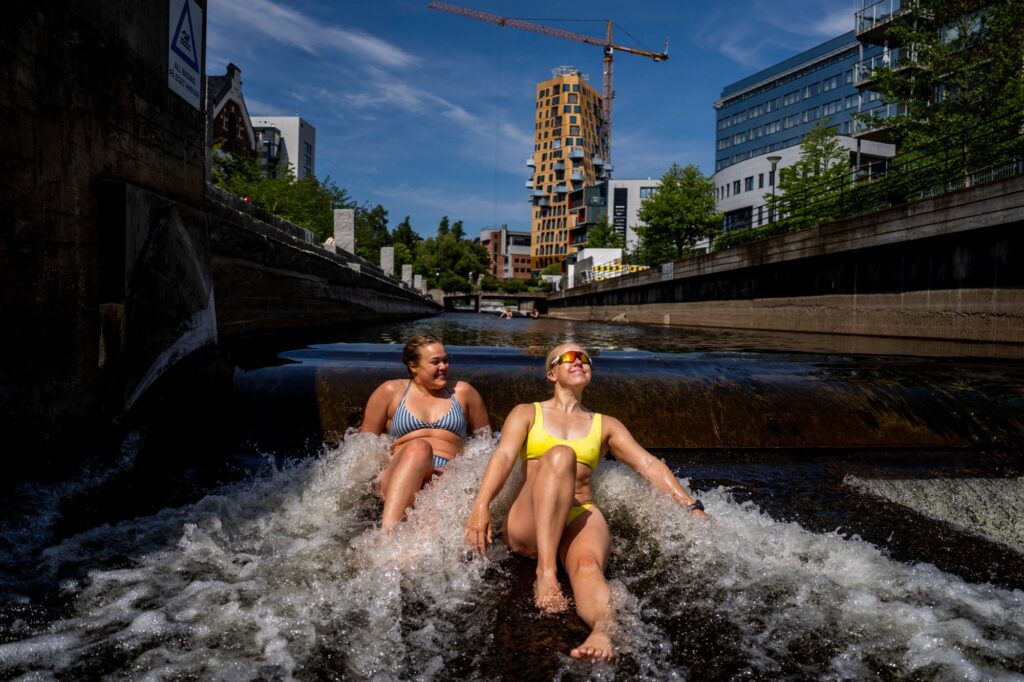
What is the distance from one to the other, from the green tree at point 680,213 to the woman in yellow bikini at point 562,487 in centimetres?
4995

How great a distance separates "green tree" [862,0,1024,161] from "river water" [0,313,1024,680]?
70.0ft

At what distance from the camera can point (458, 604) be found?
133 inches

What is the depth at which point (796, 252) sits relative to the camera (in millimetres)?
20250

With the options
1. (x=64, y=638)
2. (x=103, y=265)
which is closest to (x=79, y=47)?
(x=103, y=265)

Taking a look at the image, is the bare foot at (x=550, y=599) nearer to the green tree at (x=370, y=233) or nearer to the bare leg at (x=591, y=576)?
the bare leg at (x=591, y=576)

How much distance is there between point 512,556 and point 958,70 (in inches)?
1096

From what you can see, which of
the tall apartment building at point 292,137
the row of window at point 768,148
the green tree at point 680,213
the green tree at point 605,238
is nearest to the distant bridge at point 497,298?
the green tree at point 605,238

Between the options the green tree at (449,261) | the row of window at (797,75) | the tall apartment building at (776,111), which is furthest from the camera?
the green tree at (449,261)

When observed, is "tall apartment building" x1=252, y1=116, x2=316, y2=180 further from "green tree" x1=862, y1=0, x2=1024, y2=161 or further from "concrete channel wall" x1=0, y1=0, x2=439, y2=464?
"concrete channel wall" x1=0, y1=0, x2=439, y2=464

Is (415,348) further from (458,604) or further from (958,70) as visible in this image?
(958,70)

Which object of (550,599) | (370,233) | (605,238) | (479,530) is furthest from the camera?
(605,238)

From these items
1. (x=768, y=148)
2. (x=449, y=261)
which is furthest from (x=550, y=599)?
(x=449, y=261)

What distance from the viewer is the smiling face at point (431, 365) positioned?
4.98m

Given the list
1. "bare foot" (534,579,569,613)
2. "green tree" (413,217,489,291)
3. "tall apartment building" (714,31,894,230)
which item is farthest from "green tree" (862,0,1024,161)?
"green tree" (413,217,489,291)
